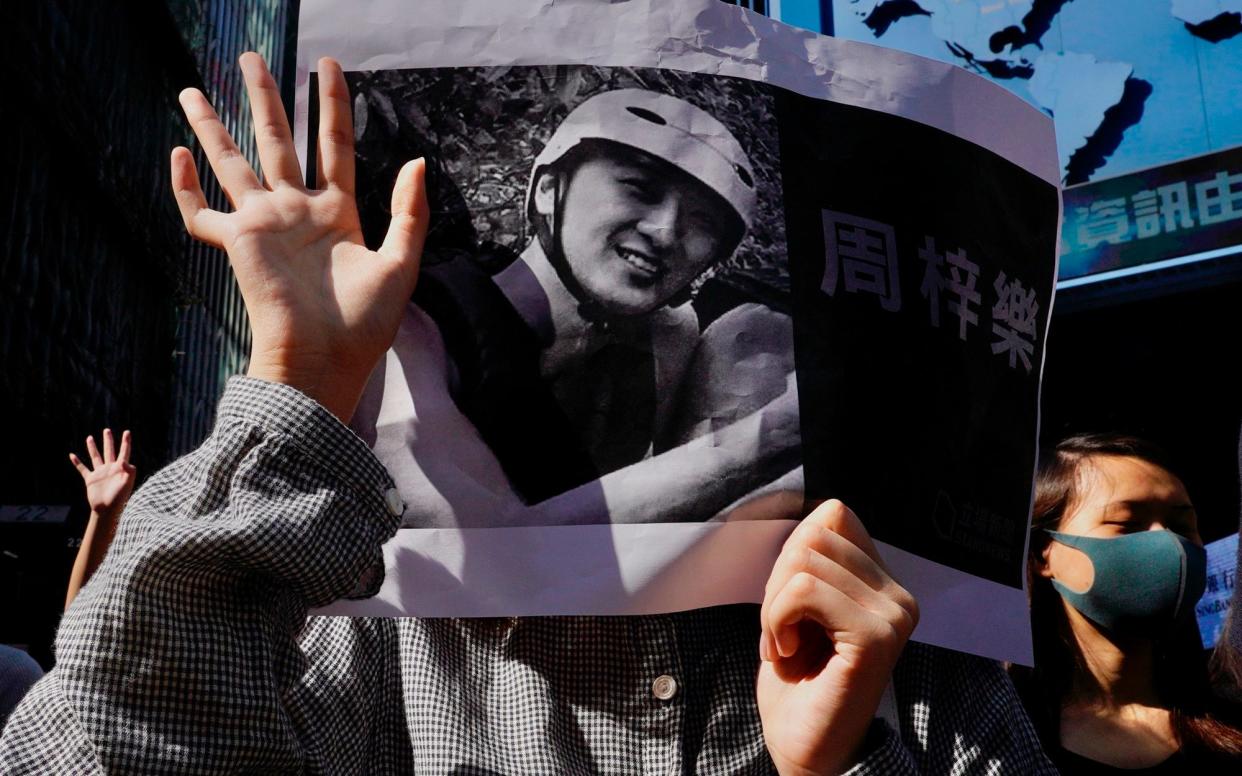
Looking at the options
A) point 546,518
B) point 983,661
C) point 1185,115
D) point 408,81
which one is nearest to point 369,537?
point 546,518

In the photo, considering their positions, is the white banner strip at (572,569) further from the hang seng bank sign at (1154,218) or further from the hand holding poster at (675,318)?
the hang seng bank sign at (1154,218)

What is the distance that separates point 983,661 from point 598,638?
36cm

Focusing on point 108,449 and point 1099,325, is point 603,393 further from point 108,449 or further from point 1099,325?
point 1099,325

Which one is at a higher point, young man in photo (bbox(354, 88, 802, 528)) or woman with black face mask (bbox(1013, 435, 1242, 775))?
young man in photo (bbox(354, 88, 802, 528))

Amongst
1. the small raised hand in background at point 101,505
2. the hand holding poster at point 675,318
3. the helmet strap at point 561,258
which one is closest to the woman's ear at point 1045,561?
the hand holding poster at point 675,318

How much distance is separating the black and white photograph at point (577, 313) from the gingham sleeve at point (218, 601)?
10 cm

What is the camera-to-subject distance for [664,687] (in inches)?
37.4

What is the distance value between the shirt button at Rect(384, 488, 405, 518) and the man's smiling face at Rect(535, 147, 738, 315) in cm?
22

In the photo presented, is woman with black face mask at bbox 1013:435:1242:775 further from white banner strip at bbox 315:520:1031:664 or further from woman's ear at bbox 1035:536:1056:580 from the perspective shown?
white banner strip at bbox 315:520:1031:664

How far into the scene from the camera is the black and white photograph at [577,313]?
3.19 ft

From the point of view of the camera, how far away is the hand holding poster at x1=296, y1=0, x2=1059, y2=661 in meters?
0.97

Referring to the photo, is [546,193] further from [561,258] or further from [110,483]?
[110,483]

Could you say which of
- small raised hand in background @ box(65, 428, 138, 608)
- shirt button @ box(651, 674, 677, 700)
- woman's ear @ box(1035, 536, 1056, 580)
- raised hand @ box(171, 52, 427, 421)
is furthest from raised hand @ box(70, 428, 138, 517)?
shirt button @ box(651, 674, 677, 700)

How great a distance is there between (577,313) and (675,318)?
3.2 inches
